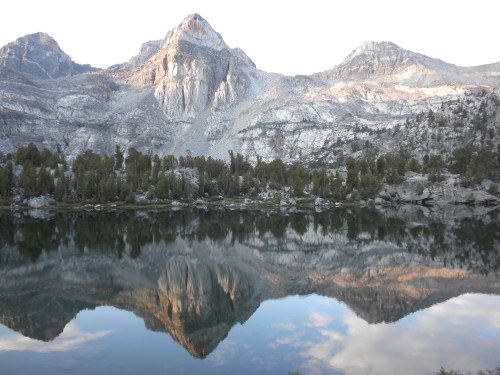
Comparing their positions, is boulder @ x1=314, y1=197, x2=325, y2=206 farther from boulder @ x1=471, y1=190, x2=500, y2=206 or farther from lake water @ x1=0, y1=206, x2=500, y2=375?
lake water @ x1=0, y1=206, x2=500, y2=375

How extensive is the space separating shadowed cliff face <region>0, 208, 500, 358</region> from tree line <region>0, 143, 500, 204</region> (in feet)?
145

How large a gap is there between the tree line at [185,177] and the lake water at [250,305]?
5535 centimetres

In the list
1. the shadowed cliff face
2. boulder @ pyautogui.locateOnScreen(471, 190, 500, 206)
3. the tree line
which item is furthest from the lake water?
the tree line

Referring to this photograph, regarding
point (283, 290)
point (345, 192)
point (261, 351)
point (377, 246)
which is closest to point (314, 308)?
point (283, 290)

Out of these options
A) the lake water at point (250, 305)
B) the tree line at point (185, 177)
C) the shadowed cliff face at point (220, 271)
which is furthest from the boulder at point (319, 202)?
the lake water at point (250, 305)

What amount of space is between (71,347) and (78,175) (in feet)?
303

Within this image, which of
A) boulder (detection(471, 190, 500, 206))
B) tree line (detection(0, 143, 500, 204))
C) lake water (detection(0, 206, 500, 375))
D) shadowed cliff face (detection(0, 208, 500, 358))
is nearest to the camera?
lake water (detection(0, 206, 500, 375))

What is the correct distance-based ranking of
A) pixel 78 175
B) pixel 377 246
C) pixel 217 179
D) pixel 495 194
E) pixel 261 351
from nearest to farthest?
pixel 261 351 → pixel 377 246 → pixel 495 194 → pixel 78 175 → pixel 217 179

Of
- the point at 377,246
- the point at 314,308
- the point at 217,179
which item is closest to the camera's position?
the point at 314,308

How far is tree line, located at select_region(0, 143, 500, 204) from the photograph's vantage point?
9481cm

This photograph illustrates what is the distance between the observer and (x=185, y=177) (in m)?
113

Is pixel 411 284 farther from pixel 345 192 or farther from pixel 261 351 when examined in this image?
pixel 345 192

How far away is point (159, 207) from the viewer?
308 feet

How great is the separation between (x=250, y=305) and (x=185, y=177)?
94.1m
